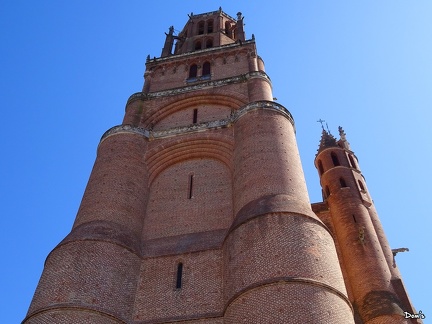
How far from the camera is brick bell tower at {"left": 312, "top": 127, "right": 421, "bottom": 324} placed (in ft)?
49.3

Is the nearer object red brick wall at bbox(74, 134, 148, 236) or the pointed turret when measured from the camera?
red brick wall at bbox(74, 134, 148, 236)

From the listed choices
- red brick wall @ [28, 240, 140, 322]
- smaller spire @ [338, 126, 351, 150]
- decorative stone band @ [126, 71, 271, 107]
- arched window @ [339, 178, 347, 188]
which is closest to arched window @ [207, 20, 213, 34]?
decorative stone band @ [126, 71, 271, 107]

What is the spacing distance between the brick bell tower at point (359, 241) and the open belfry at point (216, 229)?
5 centimetres

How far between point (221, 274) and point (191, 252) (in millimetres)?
1266

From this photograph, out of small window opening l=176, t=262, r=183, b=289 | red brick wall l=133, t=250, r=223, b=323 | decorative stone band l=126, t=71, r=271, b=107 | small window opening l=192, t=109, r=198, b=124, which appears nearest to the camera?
red brick wall l=133, t=250, r=223, b=323

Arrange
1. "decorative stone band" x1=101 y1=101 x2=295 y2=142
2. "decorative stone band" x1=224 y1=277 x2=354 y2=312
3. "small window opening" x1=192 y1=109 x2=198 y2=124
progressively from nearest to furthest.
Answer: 1. "decorative stone band" x1=224 y1=277 x2=354 y2=312
2. "decorative stone band" x1=101 y1=101 x2=295 y2=142
3. "small window opening" x1=192 y1=109 x2=198 y2=124

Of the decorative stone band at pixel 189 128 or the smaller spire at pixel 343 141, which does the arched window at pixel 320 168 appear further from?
the decorative stone band at pixel 189 128

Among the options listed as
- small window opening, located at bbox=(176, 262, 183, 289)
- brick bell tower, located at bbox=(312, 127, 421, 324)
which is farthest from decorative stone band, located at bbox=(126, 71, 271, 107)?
small window opening, located at bbox=(176, 262, 183, 289)

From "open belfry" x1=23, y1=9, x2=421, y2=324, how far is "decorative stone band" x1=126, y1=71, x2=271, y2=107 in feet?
0.18

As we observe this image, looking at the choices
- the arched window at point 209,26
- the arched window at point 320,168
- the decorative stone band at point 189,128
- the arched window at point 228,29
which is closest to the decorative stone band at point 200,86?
the decorative stone band at point 189,128

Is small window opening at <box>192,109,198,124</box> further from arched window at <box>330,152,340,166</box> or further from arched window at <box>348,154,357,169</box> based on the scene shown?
arched window at <box>348,154,357,169</box>

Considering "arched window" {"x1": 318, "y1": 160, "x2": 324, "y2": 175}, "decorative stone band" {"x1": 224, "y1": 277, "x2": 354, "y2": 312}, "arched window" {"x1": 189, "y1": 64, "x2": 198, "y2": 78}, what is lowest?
"decorative stone band" {"x1": 224, "y1": 277, "x2": 354, "y2": 312}

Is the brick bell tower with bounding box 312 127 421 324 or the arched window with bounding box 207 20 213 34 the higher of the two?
the arched window with bounding box 207 20 213 34

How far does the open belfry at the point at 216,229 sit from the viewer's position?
440 inches
